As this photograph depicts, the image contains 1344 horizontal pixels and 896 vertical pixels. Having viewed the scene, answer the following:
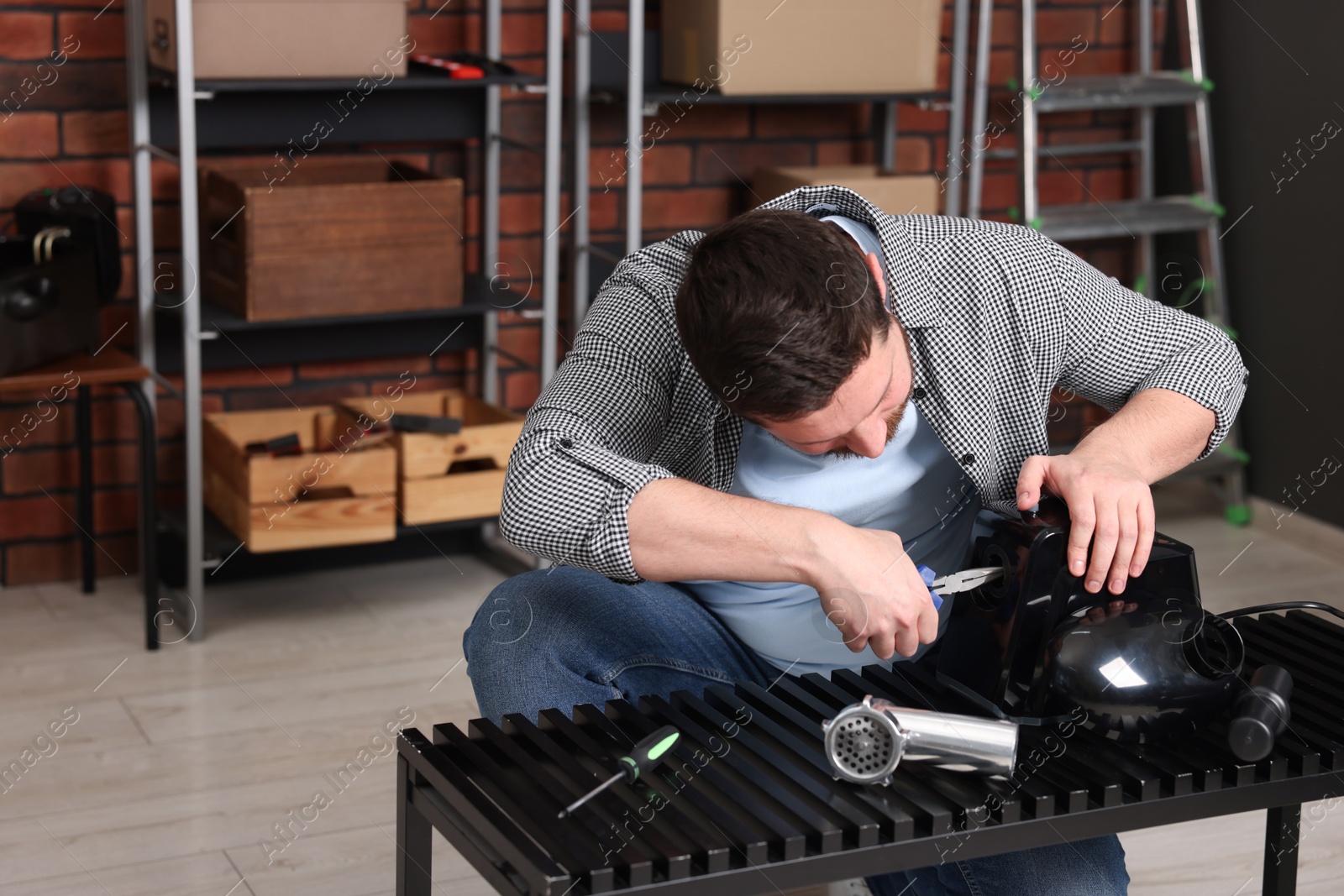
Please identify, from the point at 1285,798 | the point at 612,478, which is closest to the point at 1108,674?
the point at 1285,798

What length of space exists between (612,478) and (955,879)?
19.2 inches

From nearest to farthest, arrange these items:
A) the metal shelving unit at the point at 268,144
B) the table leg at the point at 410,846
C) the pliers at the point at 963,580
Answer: the table leg at the point at 410,846 → the pliers at the point at 963,580 → the metal shelving unit at the point at 268,144

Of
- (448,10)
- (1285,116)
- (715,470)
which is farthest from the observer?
(1285,116)

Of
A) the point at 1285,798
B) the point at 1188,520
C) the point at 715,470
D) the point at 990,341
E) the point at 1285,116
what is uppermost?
the point at 1285,116

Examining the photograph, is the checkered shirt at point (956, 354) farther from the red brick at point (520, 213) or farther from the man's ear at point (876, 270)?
the red brick at point (520, 213)

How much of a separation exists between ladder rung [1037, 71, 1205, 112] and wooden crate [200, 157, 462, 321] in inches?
48.0

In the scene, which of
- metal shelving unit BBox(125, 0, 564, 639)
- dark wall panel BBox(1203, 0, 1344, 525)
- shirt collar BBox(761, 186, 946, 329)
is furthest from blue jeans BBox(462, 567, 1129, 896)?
dark wall panel BBox(1203, 0, 1344, 525)

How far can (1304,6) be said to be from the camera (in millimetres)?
2879

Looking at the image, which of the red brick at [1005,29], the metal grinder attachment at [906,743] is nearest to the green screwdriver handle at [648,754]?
the metal grinder attachment at [906,743]

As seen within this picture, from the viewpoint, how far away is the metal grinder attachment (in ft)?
3.64

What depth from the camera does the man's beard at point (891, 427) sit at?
1.41m

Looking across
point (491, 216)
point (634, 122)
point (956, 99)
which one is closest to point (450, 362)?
point (491, 216)

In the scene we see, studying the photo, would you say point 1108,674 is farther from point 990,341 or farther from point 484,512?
point 484,512

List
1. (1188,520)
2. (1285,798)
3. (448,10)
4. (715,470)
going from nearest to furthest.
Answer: (1285,798)
(715,470)
(448,10)
(1188,520)
